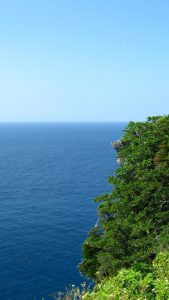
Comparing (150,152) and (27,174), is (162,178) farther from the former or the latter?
(27,174)

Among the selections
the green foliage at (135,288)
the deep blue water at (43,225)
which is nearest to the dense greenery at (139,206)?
the green foliage at (135,288)

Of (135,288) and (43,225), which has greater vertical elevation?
(135,288)

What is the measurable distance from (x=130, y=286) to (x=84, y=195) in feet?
309

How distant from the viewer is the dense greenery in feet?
90.2

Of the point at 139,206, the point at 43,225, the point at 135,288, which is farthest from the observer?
the point at 43,225

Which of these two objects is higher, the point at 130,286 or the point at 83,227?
the point at 130,286

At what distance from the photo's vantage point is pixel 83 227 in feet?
262

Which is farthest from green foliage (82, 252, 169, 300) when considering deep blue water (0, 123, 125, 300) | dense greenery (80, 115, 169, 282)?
deep blue water (0, 123, 125, 300)

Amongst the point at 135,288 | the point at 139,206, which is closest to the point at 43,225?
the point at 139,206

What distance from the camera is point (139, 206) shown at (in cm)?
2944

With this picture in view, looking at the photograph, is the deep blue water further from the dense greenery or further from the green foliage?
the green foliage

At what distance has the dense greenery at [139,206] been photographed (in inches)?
1082

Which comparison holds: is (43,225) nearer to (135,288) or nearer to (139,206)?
(139,206)

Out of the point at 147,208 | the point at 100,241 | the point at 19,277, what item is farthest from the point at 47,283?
the point at 147,208
